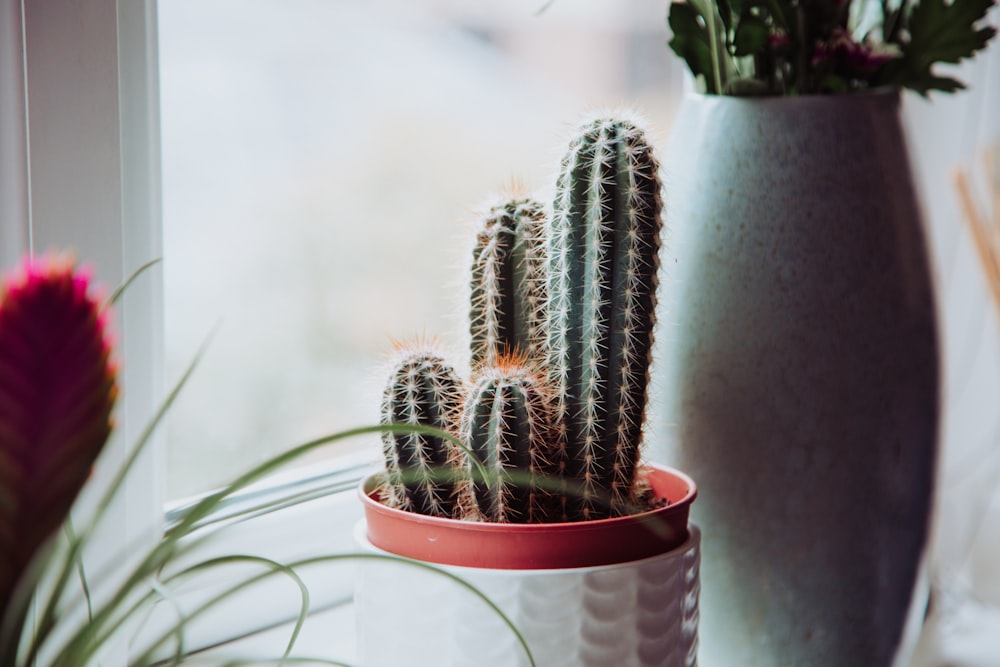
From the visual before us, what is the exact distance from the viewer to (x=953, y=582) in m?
1.22

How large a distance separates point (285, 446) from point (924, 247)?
629 millimetres

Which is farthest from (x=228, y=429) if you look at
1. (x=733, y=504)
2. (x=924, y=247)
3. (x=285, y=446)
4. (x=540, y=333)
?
(x=924, y=247)

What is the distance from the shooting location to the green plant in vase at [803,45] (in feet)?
2.51

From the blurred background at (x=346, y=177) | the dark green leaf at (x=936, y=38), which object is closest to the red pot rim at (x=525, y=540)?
the blurred background at (x=346, y=177)

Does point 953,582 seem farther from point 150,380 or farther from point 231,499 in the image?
point 150,380

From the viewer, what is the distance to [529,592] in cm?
60

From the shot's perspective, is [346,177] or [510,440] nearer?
[510,440]

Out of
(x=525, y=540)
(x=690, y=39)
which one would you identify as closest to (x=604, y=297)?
(x=525, y=540)

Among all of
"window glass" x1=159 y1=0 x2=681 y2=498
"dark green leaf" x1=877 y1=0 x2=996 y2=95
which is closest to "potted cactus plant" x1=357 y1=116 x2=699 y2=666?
"window glass" x1=159 y1=0 x2=681 y2=498

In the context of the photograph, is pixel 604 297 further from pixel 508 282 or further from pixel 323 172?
pixel 323 172

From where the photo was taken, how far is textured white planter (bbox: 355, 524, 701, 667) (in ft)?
1.96

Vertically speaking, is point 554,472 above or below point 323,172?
below

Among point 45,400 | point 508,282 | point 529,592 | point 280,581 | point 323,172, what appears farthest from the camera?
point 323,172

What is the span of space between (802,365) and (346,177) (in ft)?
1.68
